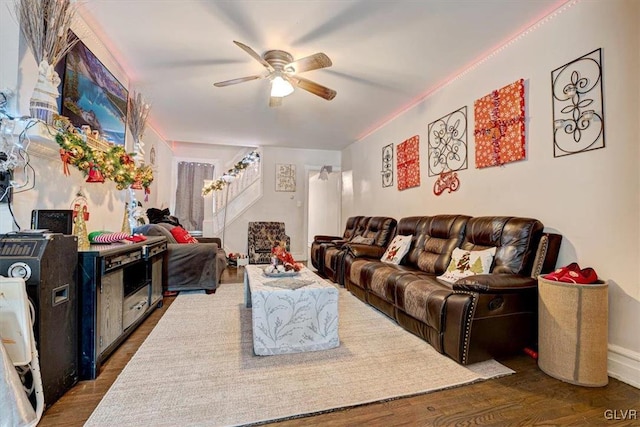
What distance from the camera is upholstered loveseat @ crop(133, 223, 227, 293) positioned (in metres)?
3.53

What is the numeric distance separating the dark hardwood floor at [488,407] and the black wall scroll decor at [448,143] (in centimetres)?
221

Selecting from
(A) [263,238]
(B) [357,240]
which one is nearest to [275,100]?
(B) [357,240]

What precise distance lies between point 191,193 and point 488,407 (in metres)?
7.59

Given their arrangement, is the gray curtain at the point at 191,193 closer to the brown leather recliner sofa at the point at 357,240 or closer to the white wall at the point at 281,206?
the white wall at the point at 281,206

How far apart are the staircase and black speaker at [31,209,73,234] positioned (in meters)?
4.54

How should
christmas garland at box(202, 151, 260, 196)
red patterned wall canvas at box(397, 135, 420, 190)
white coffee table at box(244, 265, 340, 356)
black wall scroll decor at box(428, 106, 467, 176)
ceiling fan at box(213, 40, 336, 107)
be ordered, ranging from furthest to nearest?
1. christmas garland at box(202, 151, 260, 196)
2. red patterned wall canvas at box(397, 135, 420, 190)
3. black wall scroll decor at box(428, 106, 467, 176)
4. ceiling fan at box(213, 40, 336, 107)
5. white coffee table at box(244, 265, 340, 356)

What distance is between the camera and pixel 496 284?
1938 mm

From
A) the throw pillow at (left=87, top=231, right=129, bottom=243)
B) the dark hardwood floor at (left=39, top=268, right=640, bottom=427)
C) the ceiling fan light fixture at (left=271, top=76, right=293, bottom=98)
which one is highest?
the ceiling fan light fixture at (left=271, top=76, right=293, bottom=98)

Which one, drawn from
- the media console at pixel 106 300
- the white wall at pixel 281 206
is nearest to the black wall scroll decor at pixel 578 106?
the media console at pixel 106 300

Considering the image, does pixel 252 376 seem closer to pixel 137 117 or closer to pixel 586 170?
pixel 586 170

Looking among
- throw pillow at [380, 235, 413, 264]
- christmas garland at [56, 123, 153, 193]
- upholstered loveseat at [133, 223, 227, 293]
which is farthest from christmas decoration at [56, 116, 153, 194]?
throw pillow at [380, 235, 413, 264]

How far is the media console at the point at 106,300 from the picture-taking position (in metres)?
1.80

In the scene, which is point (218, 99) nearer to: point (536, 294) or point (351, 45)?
point (351, 45)

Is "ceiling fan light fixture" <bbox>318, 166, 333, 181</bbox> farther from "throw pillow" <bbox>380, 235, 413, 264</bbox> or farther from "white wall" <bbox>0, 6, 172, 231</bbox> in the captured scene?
"white wall" <bbox>0, 6, 172, 231</bbox>
